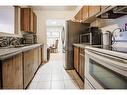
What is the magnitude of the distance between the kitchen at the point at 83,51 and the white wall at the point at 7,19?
5 cm

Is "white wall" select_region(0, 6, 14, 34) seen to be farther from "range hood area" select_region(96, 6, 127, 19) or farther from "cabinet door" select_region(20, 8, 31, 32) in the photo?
"range hood area" select_region(96, 6, 127, 19)

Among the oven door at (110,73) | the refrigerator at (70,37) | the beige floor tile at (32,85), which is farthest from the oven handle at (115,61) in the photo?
the refrigerator at (70,37)

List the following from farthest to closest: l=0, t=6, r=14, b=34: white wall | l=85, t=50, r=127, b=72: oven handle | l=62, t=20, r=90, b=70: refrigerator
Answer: l=62, t=20, r=90, b=70: refrigerator
l=0, t=6, r=14, b=34: white wall
l=85, t=50, r=127, b=72: oven handle

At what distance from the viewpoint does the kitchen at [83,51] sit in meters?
1.51

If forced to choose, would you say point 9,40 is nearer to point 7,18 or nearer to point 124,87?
point 7,18

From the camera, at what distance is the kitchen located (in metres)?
1.51

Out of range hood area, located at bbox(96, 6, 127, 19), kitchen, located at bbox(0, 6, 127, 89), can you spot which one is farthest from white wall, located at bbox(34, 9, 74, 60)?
range hood area, located at bbox(96, 6, 127, 19)

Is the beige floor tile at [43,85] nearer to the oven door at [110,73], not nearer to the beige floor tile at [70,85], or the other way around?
the beige floor tile at [70,85]

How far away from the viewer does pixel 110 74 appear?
1.45m

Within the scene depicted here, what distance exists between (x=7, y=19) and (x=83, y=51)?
2234mm

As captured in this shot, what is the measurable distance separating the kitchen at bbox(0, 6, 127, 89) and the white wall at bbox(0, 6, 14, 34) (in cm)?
5

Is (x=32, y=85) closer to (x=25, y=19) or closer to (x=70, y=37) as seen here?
(x=70, y=37)

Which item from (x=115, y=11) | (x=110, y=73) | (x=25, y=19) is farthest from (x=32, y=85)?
(x=25, y=19)
